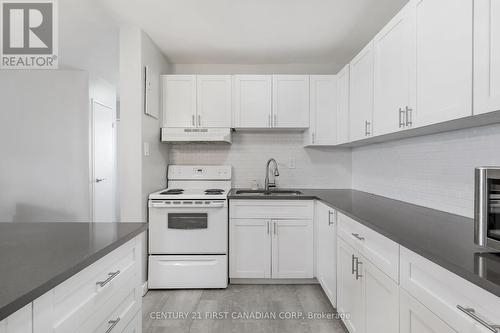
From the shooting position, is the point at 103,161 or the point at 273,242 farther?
the point at 103,161

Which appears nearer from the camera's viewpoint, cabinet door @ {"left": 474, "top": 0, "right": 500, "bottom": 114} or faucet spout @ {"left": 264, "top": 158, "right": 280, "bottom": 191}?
cabinet door @ {"left": 474, "top": 0, "right": 500, "bottom": 114}

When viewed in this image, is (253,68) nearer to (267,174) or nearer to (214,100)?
(214,100)

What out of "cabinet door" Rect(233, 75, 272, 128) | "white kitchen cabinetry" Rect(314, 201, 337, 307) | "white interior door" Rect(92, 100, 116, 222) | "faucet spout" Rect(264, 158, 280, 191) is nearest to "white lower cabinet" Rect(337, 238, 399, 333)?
"white kitchen cabinetry" Rect(314, 201, 337, 307)

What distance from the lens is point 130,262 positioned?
133cm

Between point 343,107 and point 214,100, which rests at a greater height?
point 214,100

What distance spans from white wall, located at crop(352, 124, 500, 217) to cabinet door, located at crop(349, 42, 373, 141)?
336 mm

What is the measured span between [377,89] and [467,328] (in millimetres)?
A: 1648

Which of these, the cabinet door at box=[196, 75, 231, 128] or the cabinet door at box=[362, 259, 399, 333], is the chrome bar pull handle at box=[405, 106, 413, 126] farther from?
the cabinet door at box=[196, 75, 231, 128]

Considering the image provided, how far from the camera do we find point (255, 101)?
3.23 m

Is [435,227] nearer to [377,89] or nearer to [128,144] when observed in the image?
[377,89]

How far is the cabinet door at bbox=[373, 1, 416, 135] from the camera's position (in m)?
1.65

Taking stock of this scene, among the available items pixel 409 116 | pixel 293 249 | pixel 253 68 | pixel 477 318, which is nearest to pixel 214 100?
pixel 253 68

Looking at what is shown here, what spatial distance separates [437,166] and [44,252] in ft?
7.31

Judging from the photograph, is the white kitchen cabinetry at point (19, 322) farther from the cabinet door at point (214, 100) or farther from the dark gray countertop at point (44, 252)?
the cabinet door at point (214, 100)
